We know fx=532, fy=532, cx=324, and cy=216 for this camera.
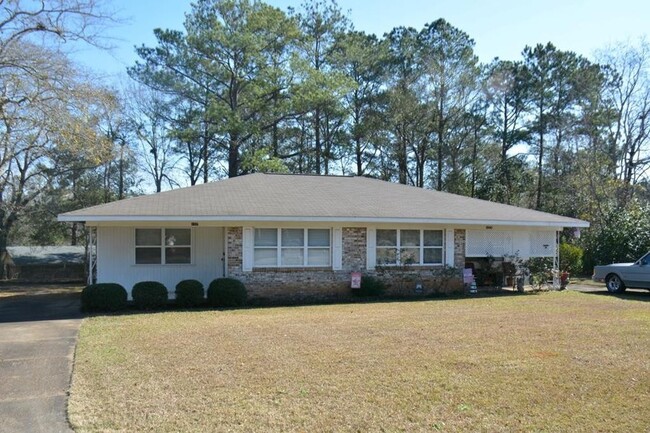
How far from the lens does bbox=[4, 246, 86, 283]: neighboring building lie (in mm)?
35781

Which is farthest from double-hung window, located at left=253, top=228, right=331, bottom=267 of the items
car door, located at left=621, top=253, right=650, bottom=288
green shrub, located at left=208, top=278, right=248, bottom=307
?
car door, located at left=621, top=253, right=650, bottom=288

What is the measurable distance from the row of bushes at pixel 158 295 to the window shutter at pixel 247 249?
3.06ft

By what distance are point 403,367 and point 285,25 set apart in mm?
30240

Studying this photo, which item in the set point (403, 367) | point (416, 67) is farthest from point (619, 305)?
point (416, 67)

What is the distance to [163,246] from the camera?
16719mm

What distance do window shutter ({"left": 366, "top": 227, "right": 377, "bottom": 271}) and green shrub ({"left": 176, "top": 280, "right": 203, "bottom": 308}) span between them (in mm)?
5473

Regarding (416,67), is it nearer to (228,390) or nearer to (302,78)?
(302,78)

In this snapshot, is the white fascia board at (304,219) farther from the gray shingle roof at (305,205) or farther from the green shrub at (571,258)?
the green shrub at (571,258)

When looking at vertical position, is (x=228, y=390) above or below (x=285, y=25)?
below

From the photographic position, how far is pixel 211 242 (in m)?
17.1

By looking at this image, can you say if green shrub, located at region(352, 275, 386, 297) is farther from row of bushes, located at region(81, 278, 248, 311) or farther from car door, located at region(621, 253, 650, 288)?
car door, located at region(621, 253, 650, 288)

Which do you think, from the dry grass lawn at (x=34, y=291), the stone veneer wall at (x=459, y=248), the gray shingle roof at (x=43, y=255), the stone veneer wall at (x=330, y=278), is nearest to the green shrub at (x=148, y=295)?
the stone veneer wall at (x=330, y=278)

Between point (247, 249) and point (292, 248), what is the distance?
145 cm

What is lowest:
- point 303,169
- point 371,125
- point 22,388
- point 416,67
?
point 22,388
